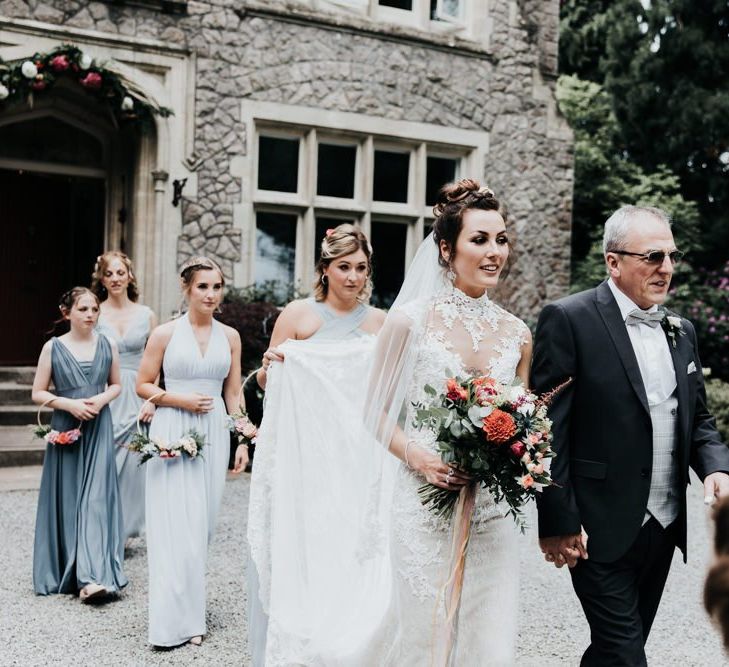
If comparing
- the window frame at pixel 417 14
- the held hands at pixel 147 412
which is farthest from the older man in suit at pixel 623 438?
the window frame at pixel 417 14

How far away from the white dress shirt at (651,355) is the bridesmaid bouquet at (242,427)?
6.65 feet

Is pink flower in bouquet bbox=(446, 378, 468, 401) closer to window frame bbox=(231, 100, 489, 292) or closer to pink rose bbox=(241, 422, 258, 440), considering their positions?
pink rose bbox=(241, 422, 258, 440)

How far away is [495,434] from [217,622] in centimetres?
305

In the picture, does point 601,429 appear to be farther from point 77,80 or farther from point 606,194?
point 606,194

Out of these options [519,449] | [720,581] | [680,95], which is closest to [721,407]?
[680,95]

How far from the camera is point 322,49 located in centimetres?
1220

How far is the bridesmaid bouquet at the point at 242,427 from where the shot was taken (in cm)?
491

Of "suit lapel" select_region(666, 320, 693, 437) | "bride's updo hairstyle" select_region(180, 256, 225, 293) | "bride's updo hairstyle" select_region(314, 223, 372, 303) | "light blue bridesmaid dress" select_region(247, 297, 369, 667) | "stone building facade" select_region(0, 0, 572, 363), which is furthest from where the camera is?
"stone building facade" select_region(0, 0, 572, 363)

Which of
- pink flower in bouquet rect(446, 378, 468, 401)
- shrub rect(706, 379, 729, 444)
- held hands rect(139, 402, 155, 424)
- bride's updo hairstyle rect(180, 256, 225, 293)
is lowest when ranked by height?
shrub rect(706, 379, 729, 444)

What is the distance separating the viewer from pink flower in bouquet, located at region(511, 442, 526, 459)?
312cm

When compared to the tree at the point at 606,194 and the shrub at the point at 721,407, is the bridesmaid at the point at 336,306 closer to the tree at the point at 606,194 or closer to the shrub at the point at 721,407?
the shrub at the point at 721,407

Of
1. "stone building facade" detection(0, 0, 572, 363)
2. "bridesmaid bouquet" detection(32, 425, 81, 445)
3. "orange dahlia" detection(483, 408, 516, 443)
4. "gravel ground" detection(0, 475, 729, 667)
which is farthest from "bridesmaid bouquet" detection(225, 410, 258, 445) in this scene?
"stone building facade" detection(0, 0, 572, 363)

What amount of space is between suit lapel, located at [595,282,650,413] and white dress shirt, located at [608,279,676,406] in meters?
0.04

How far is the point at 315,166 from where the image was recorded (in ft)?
40.4
